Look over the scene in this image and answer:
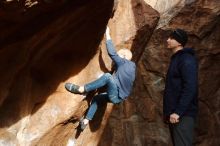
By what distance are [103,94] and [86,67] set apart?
2.06 ft

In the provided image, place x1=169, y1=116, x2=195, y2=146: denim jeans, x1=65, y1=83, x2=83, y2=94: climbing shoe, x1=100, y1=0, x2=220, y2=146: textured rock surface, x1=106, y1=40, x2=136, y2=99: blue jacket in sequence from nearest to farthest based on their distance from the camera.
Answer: x1=169, y1=116, x2=195, y2=146: denim jeans
x1=65, y1=83, x2=83, y2=94: climbing shoe
x1=106, y1=40, x2=136, y2=99: blue jacket
x1=100, y1=0, x2=220, y2=146: textured rock surface

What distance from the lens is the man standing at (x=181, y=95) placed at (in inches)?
261

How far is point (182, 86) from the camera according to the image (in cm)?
677

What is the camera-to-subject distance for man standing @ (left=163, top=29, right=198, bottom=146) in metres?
6.62

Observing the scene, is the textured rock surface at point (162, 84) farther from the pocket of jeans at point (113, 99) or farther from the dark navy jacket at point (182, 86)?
the dark navy jacket at point (182, 86)

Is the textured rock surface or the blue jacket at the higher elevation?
the blue jacket

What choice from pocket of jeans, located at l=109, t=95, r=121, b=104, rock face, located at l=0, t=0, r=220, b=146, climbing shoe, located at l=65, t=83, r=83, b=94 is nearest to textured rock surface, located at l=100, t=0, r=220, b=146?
rock face, located at l=0, t=0, r=220, b=146

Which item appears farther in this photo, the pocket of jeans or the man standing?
the pocket of jeans

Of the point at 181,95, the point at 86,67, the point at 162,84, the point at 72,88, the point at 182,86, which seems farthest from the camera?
the point at 162,84

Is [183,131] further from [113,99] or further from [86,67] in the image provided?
[86,67]

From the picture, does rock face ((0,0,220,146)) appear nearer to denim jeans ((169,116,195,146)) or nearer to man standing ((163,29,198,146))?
man standing ((163,29,198,146))

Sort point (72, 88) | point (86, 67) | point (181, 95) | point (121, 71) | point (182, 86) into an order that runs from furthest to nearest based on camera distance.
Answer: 1. point (86, 67)
2. point (121, 71)
3. point (72, 88)
4. point (182, 86)
5. point (181, 95)

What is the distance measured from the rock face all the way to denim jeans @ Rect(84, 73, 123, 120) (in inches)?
7.1

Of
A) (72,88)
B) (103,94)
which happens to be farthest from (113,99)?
(72,88)
